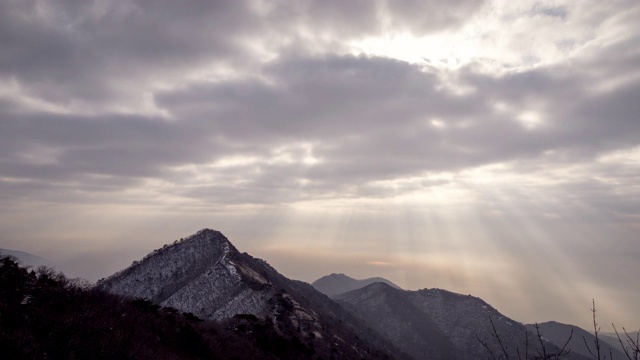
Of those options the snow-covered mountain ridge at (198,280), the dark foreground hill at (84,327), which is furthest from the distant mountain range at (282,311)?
the dark foreground hill at (84,327)

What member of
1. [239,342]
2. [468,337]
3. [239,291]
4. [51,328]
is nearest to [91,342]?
[51,328]

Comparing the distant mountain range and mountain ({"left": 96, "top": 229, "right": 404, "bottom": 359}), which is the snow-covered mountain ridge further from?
the distant mountain range

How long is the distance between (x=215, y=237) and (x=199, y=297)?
89.1ft

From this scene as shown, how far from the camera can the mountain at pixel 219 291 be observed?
70.7 meters

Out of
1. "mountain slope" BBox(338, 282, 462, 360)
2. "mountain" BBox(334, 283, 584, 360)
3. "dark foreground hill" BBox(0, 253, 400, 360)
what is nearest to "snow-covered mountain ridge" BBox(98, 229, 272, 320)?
"dark foreground hill" BBox(0, 253, 400, 360)

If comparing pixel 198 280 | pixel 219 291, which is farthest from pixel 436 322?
pixel 198 280

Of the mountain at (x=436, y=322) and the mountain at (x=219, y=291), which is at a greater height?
the mountain at (x=219, y=291)

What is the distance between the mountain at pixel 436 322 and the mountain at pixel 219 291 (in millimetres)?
62260

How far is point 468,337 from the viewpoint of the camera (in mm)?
147625

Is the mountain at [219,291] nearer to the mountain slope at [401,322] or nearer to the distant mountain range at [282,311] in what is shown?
the distant mountain range at [282,311]

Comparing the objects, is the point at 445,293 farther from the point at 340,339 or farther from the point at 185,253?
the point at 185,253

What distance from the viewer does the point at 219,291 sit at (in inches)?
3228

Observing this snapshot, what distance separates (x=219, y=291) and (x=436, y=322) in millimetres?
111874

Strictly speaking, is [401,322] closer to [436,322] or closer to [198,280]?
[436,322]
